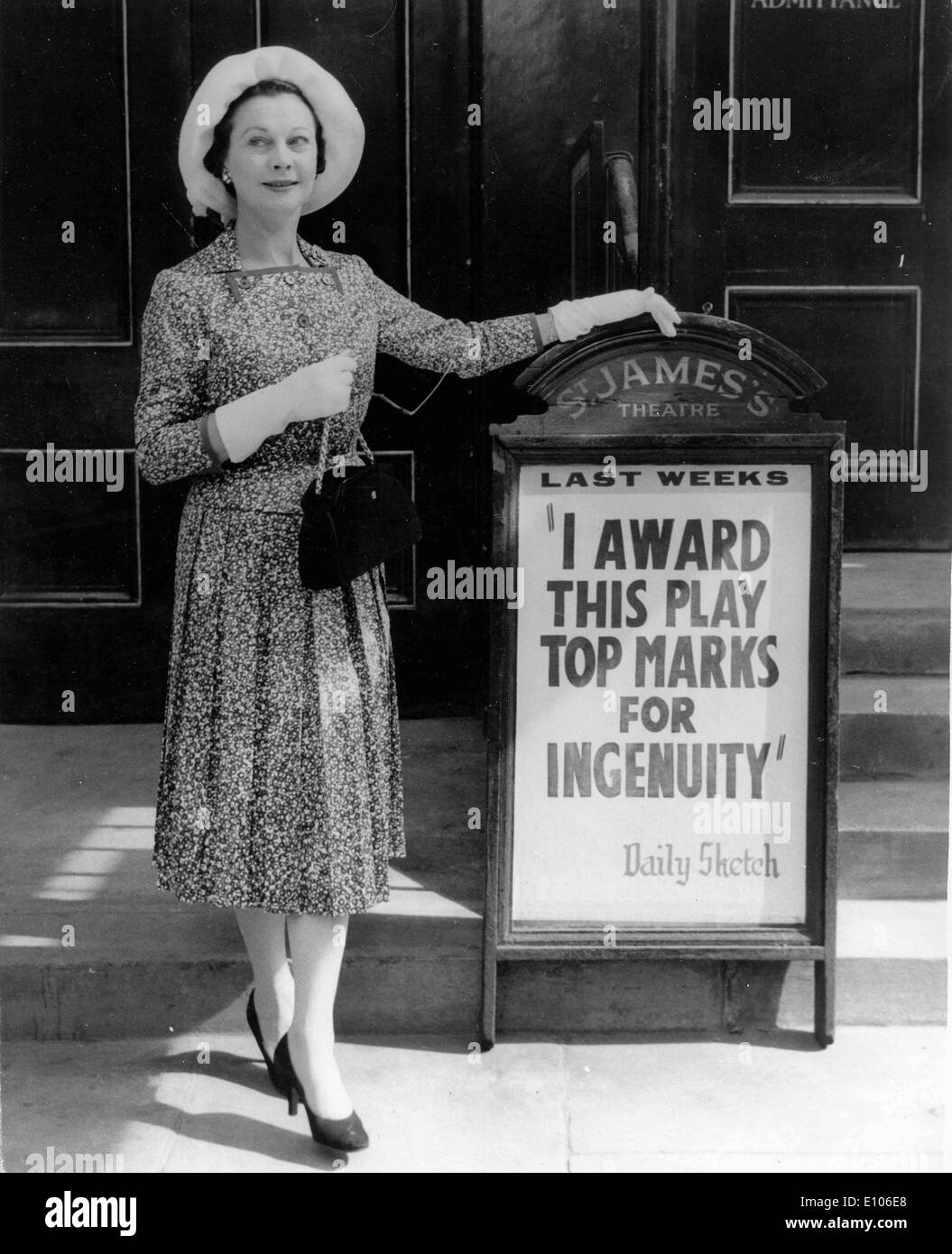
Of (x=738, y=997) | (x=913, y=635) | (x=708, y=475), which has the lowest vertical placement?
(x=738, y=997)

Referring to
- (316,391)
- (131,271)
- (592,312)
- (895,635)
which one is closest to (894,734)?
(895,635)

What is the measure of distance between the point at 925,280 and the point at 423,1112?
2.97m

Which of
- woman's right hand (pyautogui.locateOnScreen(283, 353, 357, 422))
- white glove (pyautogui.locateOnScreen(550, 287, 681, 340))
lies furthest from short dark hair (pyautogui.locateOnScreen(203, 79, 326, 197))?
white glove (pyautogui.locateOnScreen(550, 287, 681, 340))

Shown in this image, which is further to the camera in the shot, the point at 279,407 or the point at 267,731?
the point at 267,731

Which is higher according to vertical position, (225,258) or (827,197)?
(827,197)

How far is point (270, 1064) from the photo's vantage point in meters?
3.07

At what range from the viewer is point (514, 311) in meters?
4.42

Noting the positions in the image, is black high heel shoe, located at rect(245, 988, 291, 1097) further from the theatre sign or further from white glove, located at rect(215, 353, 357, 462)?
white glove, located at rect(215, 353, 357, 462)

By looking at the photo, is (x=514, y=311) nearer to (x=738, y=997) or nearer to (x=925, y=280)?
(x=925, y=280)

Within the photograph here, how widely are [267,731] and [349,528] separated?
0.44 meters

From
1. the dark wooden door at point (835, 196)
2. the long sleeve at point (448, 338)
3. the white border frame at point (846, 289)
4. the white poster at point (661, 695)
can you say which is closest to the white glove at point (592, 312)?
the long sleeve at point (448, 338)

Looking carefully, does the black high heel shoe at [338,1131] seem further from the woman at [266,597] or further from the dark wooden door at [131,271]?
the dark wooden door at [131,271]

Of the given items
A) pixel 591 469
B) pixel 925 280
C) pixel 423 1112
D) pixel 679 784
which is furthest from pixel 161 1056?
pixel 925 280

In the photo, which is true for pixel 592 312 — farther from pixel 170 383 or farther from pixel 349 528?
pixel 170 383
